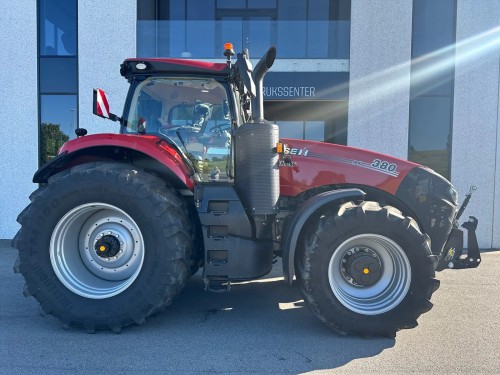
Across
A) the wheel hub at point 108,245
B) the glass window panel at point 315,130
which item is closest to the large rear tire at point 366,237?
the wheel hub at point 108,245

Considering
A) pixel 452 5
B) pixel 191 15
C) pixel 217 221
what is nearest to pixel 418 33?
pixel 452 5

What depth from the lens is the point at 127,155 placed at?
3.61 meters

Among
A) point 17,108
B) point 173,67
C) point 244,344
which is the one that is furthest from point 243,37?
point 244,344

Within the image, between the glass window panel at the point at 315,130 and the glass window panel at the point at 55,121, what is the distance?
5.37 metres

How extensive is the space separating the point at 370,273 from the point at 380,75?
5978 mm

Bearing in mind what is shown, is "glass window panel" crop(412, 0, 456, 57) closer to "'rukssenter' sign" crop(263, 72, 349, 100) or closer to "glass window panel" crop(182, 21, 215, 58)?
"'rukssenter' sign" crop(263, 72, 349, 100)

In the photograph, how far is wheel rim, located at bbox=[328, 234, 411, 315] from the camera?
10.6 feet

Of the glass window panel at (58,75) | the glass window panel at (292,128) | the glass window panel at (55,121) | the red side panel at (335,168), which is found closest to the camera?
the red side panel at (335,168)

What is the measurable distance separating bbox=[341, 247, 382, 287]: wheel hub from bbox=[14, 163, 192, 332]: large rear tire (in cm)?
144

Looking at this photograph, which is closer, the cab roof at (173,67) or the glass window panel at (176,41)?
the cab roof at (173,67)

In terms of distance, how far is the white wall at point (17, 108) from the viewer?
800cm

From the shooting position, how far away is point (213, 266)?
3.31 m

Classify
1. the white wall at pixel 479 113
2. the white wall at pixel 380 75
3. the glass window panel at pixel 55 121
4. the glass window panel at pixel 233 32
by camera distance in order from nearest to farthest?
1. the white wall at pixel 479 113
2. the white wall at pixel 380 75
3. the glass window panel at pixel 55 121
4. the glass window panel at pixel 233 32

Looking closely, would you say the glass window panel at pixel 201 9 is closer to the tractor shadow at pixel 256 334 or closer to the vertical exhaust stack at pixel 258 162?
the vertical exhaust stack at pixel 258 162
